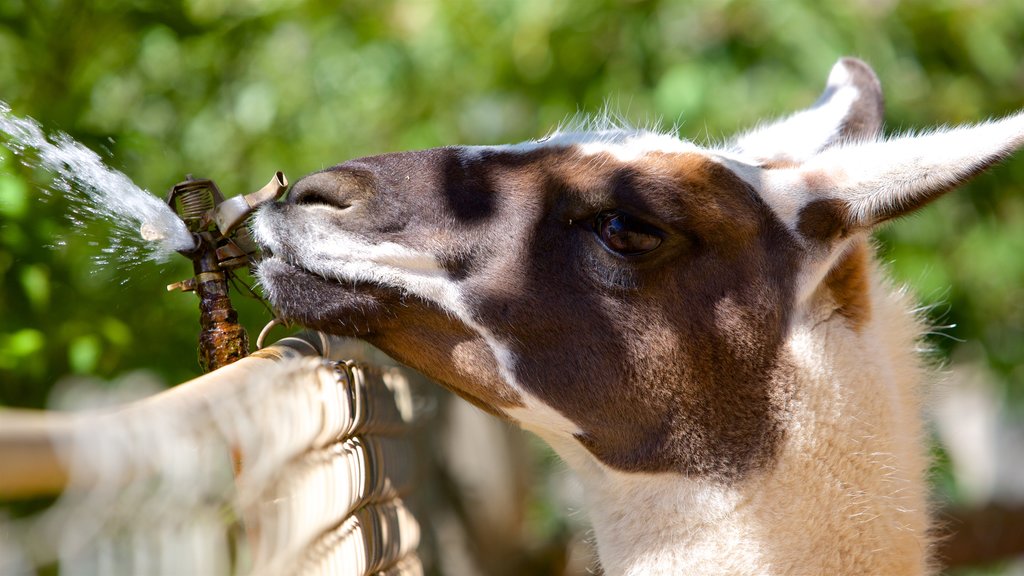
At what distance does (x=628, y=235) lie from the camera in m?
2.26

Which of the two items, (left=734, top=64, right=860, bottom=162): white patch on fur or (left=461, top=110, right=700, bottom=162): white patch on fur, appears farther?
(left=734, top=64, right=860, bottom=162): white patch on fur

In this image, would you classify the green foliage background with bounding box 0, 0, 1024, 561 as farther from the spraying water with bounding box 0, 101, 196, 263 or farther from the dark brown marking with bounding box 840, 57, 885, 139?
the dark brown marking with bounding box 840, 57, 885, 139

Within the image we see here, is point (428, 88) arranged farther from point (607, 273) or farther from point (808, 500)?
point (808, 500)

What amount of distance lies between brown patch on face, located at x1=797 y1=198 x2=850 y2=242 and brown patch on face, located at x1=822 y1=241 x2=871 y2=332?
4.6 inches

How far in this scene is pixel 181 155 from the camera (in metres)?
3.51

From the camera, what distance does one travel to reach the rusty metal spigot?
195 cm

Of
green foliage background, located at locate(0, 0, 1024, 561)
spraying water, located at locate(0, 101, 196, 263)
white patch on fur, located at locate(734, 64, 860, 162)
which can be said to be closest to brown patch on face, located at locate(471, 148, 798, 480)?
white patch on fur, located at locate(734, 64, 860, 162)

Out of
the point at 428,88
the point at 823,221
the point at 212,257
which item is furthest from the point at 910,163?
the point at 428,88

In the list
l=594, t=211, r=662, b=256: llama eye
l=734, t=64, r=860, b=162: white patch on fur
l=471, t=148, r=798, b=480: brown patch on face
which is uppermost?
l=734, t=64, r=860, b=162: white patch on fur

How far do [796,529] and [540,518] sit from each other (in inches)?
119

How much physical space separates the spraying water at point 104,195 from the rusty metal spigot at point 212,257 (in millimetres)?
29

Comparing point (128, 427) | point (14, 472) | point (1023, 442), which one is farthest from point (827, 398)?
point (1023, 442)

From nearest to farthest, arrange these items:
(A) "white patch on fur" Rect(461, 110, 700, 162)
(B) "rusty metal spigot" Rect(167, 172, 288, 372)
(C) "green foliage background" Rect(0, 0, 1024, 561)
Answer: (B) "rusty metal spigot" Rect(167, 172, 288, 372) → (A) "white patch on fur" Rect(461, 110, 700, 162) → (C) "green foliage background" Rect(0, 0, 1024, 561)

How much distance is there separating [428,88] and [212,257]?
7.24ft
